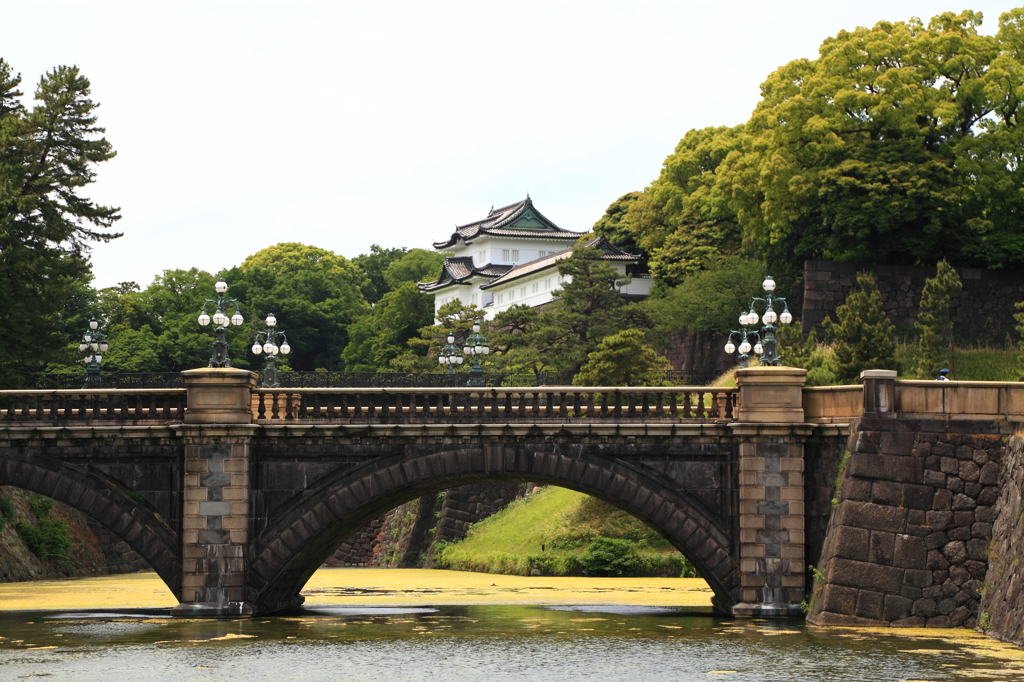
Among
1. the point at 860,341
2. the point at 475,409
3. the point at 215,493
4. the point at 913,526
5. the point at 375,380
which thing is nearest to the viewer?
the point at 913,526

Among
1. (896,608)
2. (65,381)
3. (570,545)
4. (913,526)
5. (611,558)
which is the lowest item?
(611,558)

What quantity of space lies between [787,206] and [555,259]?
31.1 meters

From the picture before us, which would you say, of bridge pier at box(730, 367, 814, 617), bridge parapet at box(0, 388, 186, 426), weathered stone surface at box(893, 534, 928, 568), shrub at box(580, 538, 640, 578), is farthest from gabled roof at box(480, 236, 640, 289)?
weathered stone surface at box(893, 534, 928, 568)

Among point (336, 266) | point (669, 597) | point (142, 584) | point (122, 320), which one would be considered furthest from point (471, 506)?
point (336, 266)

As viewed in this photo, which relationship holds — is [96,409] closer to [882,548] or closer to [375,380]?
[375,380]

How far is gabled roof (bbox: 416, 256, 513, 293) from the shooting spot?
4023 inches

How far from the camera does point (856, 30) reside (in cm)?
5834

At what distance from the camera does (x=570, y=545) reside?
50969mm

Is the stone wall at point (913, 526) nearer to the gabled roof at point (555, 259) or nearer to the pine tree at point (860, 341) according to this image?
the pine tree at point (860, 341)

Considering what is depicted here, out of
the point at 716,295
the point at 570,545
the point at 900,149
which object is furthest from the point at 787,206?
the point at 570,545

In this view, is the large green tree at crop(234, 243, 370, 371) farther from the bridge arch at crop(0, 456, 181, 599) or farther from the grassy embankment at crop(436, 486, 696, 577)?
the bridge arch at crop(0, 456, 181, 599)

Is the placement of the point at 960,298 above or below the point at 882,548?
above

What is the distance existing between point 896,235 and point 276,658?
3842 centimetres

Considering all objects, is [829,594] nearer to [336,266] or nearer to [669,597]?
[669,597]
